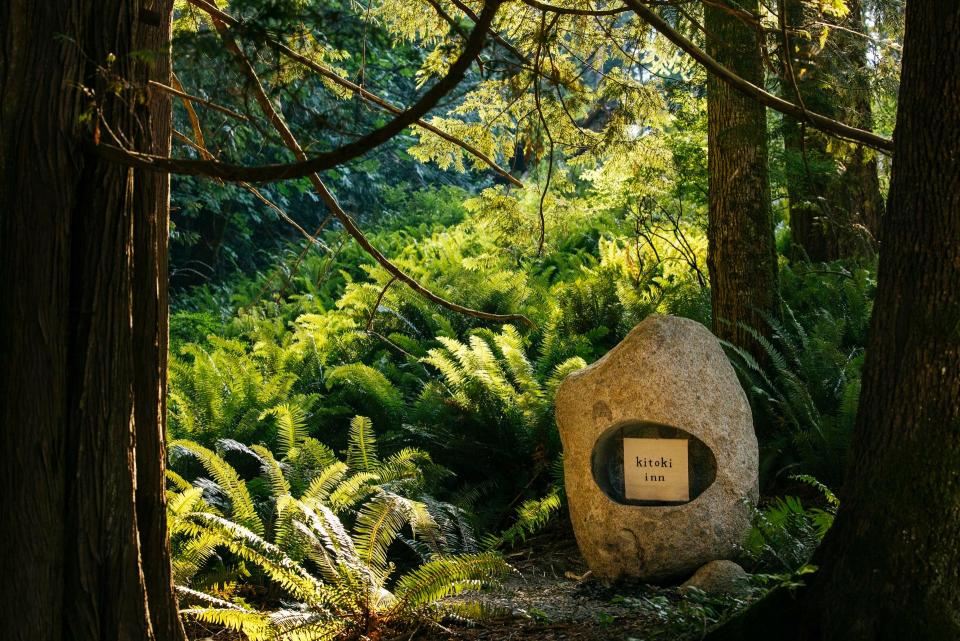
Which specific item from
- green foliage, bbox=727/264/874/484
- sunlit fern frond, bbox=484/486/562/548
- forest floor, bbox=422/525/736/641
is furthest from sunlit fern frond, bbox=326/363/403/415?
green foliage, bbox=727/264/874/484

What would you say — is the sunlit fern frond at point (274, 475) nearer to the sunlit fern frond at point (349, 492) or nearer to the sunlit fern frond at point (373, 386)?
the sunlit fern frond at point (349, 492)

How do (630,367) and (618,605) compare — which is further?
(630,367)

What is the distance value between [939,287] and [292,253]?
11.6m

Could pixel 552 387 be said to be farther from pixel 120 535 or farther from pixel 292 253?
pixel 292 253

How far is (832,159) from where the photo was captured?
734cm

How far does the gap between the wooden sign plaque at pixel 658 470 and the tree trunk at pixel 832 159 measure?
2022 millimetres

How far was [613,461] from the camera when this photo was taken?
452 cm

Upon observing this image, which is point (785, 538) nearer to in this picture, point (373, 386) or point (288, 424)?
point (288, 424)

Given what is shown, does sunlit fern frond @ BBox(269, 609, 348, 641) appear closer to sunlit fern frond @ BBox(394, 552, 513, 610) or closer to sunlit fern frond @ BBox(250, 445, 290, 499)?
sunlit fern frond @ BBox(394, 552, 513, 610)

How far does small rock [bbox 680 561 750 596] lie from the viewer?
12.5ft

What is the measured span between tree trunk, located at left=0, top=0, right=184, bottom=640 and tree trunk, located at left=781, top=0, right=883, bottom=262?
3946mm

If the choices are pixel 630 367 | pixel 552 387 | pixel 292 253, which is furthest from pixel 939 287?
pixel 292 253

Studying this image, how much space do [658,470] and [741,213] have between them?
241 centimetres

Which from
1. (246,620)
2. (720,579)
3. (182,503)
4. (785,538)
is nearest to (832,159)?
(785,538)
